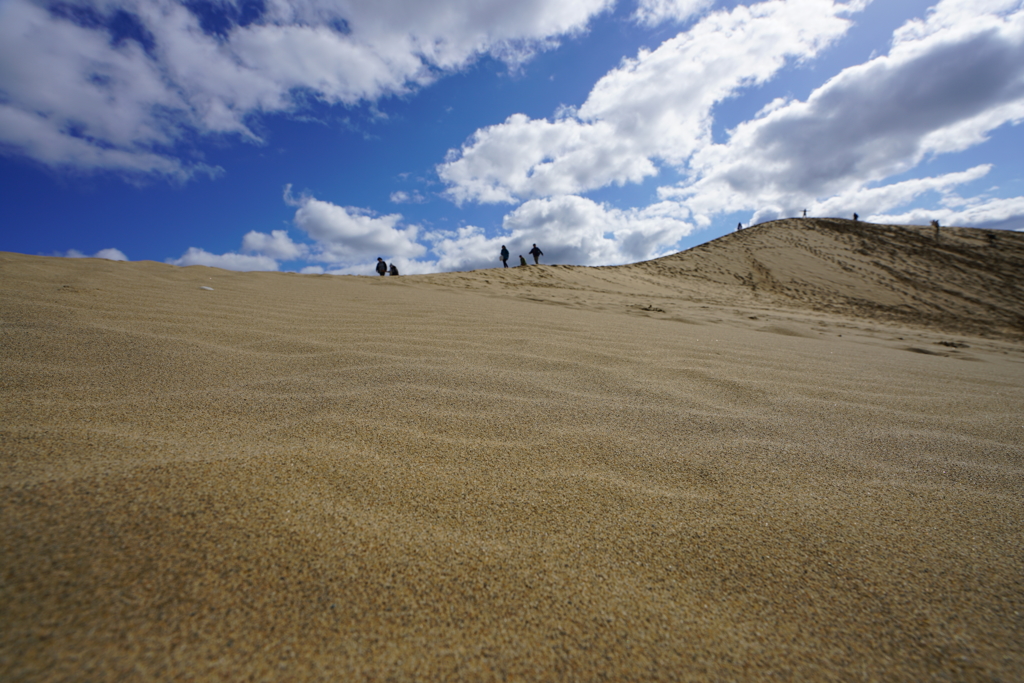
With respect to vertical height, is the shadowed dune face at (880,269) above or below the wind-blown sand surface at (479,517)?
above

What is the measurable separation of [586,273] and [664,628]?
10.6 m

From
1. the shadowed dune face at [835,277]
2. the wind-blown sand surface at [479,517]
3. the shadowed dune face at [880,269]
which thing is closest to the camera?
the wind-blown sand surface at [479,517]

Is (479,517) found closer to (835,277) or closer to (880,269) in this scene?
(835,277)

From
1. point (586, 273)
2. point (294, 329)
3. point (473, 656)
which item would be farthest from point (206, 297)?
point (586, 273)

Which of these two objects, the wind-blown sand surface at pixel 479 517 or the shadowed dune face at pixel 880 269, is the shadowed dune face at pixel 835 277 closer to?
the shadowed dune face at pixel 880 269

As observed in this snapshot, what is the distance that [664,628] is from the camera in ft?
2.30

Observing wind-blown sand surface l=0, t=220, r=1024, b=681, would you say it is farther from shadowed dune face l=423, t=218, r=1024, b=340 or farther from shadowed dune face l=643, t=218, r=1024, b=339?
shadowed dune face l=643, t=218, r=1024, b=339

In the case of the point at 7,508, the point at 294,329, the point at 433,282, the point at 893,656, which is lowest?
the point at 893,656

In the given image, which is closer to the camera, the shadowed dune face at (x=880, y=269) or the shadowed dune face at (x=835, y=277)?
the shadowed dune face at (x=835, y=277)

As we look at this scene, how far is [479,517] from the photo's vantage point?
0.94 metres

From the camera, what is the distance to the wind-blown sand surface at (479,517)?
64 cm

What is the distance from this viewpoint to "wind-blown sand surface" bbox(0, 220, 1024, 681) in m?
0.64

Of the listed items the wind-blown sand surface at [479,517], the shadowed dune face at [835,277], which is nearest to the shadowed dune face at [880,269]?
the shadowed dune face at [835,277]

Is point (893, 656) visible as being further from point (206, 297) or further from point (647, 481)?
point (206, 297)
